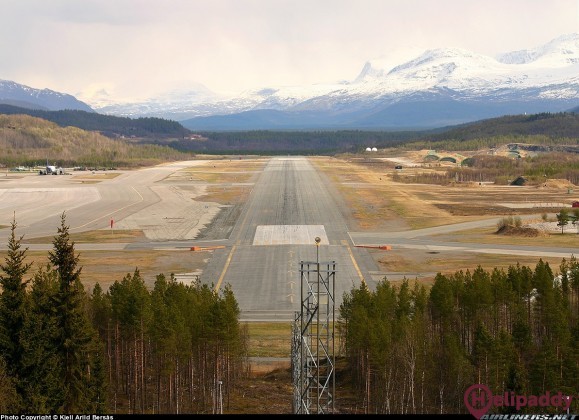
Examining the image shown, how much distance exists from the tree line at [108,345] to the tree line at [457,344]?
25.6 feet

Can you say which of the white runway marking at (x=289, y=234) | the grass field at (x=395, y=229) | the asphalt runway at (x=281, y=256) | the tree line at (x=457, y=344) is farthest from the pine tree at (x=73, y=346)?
the white runway marking at (x=289, y=234)

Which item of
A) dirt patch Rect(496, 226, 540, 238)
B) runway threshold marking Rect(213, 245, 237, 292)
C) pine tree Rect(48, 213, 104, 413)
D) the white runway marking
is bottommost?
runway threshold marking Rect(213, 245, 237, 292)

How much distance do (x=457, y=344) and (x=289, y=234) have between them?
206 feet

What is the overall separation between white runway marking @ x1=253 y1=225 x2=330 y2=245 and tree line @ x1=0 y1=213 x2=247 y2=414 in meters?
47.6

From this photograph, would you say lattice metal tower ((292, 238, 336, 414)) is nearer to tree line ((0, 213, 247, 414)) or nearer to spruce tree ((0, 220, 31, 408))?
tree line ((0, 213, 247, 414))

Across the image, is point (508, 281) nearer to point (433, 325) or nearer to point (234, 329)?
point (433, 325)

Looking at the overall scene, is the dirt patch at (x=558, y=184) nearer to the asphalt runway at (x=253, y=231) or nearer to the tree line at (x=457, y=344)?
the asphalt runway at (x=253, y=231)

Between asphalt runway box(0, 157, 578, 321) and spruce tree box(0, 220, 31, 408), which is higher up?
spruce tree box(0, 220, 31, 408)

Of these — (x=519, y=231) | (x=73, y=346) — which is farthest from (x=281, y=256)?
(x=73, y=346)

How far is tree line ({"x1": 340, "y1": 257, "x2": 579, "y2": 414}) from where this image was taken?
44.3 m

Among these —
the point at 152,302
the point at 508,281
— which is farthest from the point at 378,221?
the point at 152,302

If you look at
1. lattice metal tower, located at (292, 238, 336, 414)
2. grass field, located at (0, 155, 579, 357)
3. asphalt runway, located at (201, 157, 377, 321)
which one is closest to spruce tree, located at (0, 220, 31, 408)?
lattice metal tower, located at (292, 238, 336, 414)

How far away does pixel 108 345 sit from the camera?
49688 mm

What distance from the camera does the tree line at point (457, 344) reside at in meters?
44.3
